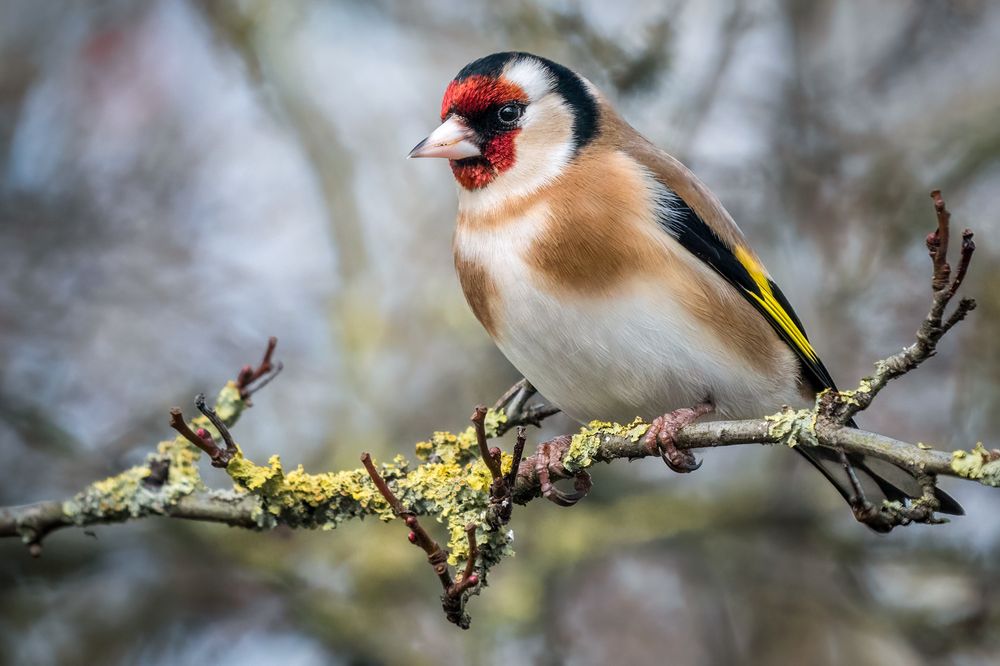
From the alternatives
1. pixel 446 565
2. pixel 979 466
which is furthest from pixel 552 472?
pixel 979 466

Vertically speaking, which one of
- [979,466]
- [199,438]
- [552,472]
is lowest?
[979,466]

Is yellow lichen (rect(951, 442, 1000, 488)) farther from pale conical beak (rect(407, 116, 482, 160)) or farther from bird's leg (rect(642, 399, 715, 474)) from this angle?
pale conical beak (rect(407, 116, 482, 160))

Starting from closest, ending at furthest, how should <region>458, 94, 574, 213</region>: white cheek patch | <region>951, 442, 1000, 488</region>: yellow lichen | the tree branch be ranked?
<region>951, 442, 1000, 488</region>: yellow lichen < the tree branch < <region>458, 94, 574, 213</region>: white cheek patch

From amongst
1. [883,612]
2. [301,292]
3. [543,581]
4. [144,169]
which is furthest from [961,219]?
[144,169]

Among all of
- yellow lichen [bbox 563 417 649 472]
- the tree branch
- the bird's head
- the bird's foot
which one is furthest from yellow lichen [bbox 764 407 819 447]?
the bird's head

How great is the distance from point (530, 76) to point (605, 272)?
994mm

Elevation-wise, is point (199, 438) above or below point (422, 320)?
below

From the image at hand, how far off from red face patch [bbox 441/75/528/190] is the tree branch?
31.7 inches

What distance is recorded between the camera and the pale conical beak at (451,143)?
3807 mm

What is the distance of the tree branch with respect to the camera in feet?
7.51

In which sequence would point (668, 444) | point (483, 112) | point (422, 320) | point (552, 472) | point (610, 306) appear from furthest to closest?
point (422, 320), point (483, 112), point (610, 306), point (552, 472), point (668, 444)

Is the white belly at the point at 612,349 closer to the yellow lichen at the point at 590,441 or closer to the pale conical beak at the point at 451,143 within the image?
the pale conical beak at the point at 451,143

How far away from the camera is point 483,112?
3967 mm

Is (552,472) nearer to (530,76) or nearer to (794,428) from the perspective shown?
(794,428)
